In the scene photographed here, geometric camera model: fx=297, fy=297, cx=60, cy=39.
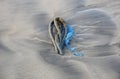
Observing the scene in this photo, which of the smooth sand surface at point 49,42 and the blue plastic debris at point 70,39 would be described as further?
the blue plastic debris at point 70,39

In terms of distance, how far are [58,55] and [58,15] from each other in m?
1.37

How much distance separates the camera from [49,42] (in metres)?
4.52

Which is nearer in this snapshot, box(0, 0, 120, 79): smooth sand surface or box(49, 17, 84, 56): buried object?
box(0, 0, 120, 79): smooth sand surface

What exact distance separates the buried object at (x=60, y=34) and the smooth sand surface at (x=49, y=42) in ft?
0.26

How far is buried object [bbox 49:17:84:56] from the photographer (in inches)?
170

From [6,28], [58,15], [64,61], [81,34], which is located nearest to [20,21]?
[6,28]

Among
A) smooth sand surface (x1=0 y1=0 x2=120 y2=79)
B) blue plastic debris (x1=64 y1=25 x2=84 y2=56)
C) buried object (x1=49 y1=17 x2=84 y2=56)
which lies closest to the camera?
smooth sand surface (x1=0 y1=0 x2=120 y2=79)

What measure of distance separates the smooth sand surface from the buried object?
0.08 metres

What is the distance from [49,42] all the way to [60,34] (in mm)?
261

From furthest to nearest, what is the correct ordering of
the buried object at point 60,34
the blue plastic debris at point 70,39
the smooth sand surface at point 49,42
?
1. the buried object at point 60,34
2. the blue plastic debris at point 70,39
3. the smooth sand surface at point 49,42

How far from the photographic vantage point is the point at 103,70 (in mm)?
3814

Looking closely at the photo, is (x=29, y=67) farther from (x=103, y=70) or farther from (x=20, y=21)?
(x=20, y=21)

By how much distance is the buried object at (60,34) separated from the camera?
14.1 feet

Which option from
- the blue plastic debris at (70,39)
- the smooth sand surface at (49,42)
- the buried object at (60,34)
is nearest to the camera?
the smooth sand surface at (49,42)
